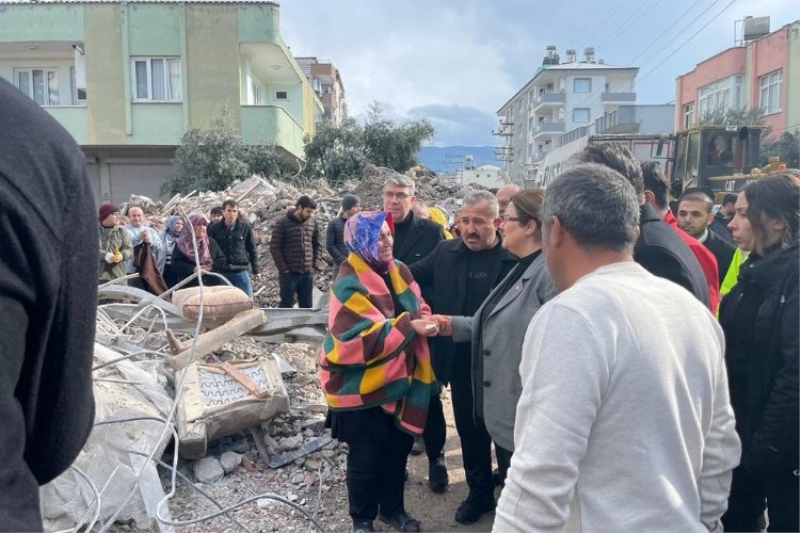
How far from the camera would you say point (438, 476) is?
14.8 feet

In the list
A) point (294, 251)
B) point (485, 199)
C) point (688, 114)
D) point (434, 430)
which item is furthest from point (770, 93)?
point (434, 430)

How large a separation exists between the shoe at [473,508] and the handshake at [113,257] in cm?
564

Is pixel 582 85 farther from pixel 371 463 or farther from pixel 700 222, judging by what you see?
pixel 371 463

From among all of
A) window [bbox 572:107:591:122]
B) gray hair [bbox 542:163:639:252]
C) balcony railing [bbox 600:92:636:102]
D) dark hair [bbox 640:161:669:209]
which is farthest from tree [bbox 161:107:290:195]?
balcony railing [bbox 600:92:636:102]

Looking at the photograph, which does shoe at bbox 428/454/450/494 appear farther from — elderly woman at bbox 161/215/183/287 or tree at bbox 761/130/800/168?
tree at bbox 761/130/800/168

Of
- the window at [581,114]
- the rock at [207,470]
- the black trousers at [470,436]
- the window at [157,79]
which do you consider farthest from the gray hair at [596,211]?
the window at [581,114]

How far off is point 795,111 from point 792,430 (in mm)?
29056

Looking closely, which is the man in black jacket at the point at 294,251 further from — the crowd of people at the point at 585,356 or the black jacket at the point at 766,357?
the black jacket at the point at 766,357

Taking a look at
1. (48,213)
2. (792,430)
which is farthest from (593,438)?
(792,430)

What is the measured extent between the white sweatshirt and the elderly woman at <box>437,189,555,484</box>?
4.71 feet

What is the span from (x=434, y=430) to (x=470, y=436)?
14.1 inches

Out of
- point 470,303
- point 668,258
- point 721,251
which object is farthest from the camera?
point 721,251

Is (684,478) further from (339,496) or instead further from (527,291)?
(339,496)

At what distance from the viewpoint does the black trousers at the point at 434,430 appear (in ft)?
14.5
